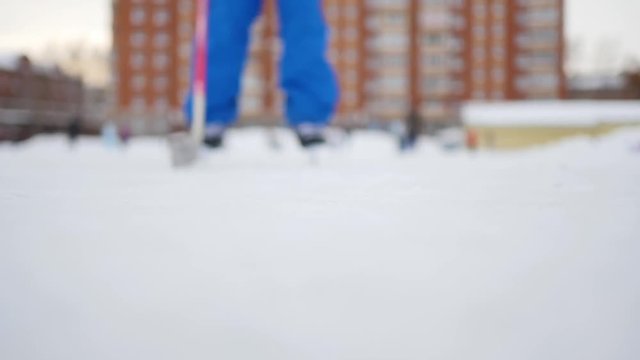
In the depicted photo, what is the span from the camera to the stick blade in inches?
132

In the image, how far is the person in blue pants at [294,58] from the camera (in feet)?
12.4

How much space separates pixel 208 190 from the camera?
79.9 inches

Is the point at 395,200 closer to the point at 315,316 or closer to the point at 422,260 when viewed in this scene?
the point at 422,260

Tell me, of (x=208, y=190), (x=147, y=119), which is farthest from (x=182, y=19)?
(x=208, y=190)

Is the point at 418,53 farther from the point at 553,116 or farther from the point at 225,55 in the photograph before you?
the point at 225,55

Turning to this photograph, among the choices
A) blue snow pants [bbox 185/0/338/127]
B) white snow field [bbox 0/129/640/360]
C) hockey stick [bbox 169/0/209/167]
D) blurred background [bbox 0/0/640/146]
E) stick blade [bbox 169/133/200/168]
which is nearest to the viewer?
white snow field [bbox 0/129/640/360]

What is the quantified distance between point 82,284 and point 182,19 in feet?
141

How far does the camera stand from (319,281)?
101 cm

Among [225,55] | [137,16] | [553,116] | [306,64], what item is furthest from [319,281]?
[137,16]

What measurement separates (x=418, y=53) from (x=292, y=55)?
134ft

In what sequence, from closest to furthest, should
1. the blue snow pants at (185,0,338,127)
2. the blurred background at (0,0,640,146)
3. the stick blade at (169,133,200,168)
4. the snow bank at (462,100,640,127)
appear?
the stick blade at (169,133,200,168) → the blue snow pants at (185,0,338,127) → the snow bank at (462,100,640,127) → the blurred background at (0,0,640,146)

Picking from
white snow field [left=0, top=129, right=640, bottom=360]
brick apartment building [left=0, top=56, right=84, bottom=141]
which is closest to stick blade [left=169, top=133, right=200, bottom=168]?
white snow field [left=0, top=129, right=640, bottom=360]

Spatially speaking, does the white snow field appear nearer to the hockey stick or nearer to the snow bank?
the hockey stick

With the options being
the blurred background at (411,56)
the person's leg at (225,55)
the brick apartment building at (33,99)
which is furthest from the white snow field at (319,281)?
the blurred background at (411,56)
